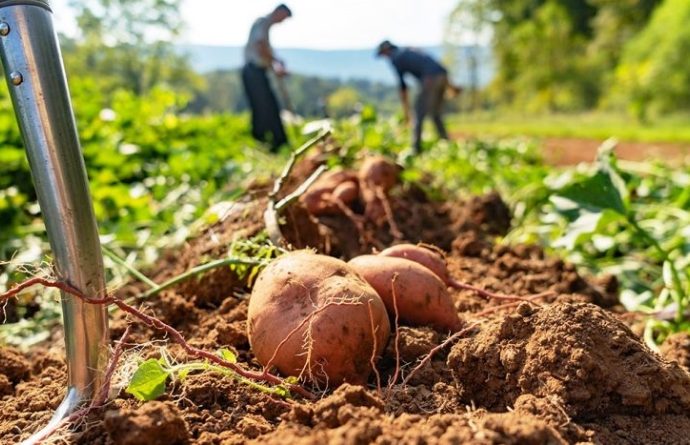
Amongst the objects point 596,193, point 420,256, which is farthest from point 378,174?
point 420,256

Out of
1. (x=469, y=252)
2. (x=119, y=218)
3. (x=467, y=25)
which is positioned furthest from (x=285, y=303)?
(x=467, y=25)

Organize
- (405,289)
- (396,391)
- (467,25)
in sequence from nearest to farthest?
(396,391), (405,289), (467,25)

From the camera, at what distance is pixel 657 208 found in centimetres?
332

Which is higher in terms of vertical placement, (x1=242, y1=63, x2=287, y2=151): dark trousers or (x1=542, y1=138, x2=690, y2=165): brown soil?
(x1=242, y1=63, x2=287, y2=151): dark trousers

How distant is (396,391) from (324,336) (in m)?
0.19

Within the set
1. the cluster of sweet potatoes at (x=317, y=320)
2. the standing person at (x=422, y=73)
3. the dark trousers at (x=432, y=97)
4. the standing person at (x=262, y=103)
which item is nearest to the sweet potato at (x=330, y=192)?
the cluster of sweet potatoes at (x=317, y=320)

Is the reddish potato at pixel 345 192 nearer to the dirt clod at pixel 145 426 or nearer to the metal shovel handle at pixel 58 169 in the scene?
the metal shovel handle at pixel 58 169

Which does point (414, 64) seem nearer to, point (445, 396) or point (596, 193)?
point (596, 193)

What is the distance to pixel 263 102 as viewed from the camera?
24.5ft

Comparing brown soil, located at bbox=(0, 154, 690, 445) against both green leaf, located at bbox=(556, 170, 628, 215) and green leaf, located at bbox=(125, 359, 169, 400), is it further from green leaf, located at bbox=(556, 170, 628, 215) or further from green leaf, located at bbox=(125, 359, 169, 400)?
green leaf, located at bbox=(556, 170, 628, 215)

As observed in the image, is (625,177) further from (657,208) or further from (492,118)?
(492,118)

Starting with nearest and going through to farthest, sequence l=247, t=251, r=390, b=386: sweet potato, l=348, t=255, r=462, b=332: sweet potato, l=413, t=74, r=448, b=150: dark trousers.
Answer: l=247, t=251, r=390, b=386: sweet potato, l=348, t=255, r=462, b=332: sweet potato, l=413, t=74, r=448, b=150: dark trousers

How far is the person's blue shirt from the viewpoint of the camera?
926 cm

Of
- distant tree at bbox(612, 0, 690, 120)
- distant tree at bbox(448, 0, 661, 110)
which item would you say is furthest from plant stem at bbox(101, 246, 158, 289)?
distant tree at bbox(448, 0, 661, 110)
